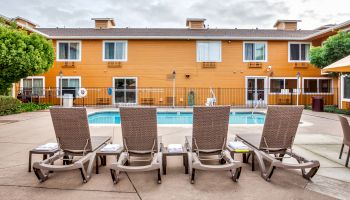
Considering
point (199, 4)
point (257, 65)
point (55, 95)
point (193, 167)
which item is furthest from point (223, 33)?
point (193, 167)

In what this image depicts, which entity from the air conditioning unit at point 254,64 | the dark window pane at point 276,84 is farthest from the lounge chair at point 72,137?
the dark window pane at point 276,84

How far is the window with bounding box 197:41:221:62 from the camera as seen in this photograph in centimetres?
1936

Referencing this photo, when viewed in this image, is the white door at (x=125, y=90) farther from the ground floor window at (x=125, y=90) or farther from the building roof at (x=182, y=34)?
the building roof at (x=182, y=34)

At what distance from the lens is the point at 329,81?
63.5 ft

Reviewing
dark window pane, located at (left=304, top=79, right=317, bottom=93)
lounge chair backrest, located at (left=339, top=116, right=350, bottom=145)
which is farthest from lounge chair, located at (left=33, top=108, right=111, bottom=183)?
dark window pane, located at (left=304, top=79, right=317, bottom=93)

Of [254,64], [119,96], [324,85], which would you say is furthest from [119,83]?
[324,85]

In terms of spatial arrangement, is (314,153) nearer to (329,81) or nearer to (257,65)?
(257,65)

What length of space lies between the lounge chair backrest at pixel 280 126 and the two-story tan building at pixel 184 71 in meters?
14.6

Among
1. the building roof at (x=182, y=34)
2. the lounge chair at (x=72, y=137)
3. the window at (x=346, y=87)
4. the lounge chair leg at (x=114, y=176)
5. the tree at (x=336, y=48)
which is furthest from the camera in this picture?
the building roof at (x=182, y=34)

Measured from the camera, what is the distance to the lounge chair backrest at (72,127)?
4.09 metres

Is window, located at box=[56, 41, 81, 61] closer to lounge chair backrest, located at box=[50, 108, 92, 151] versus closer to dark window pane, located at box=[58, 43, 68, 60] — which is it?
dark window pane, located at box=[58, 43, 68, 60]

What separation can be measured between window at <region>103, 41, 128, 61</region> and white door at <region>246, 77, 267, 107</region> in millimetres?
8887

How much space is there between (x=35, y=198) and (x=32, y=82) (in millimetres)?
18187

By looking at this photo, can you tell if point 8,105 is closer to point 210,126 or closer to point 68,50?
point 68,50
